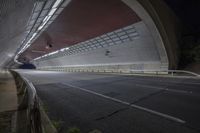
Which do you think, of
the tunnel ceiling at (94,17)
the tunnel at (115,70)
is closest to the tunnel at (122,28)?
the tunnel ceiling at (94,17)

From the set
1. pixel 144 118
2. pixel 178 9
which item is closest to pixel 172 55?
pixel 178 9

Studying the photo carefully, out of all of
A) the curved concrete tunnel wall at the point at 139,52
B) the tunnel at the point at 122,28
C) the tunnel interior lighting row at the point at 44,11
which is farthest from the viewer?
the curved concrete tunnel wall at the point at 139,52

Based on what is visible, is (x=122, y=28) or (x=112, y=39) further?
(x=112, y=39)

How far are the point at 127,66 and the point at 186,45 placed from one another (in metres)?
10.5

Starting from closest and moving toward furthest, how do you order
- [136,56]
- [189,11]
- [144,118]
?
[144,118] → [189,11] → [136,56]

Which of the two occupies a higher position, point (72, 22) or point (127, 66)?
point (72, 22)

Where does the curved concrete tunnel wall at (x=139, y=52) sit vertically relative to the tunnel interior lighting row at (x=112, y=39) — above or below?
below

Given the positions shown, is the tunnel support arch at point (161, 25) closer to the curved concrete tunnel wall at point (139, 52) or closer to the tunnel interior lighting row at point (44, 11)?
the curved concrete tunnel wall at point (139, 52)

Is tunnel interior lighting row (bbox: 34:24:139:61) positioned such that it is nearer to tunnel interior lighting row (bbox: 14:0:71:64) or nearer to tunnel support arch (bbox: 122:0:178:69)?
tunnel support arch (bbox: 122:0:178:69)

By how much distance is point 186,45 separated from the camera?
2419 centimetres

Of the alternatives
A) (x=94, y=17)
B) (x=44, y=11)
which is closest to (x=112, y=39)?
(x=94, y=17)

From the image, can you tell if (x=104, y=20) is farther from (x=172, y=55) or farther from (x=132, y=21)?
(x=172, y=55)

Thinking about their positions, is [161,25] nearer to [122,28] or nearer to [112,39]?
[122,28]

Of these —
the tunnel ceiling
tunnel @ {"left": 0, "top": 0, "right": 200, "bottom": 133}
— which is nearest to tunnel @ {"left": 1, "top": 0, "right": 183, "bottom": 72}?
the tunnel ceiling
